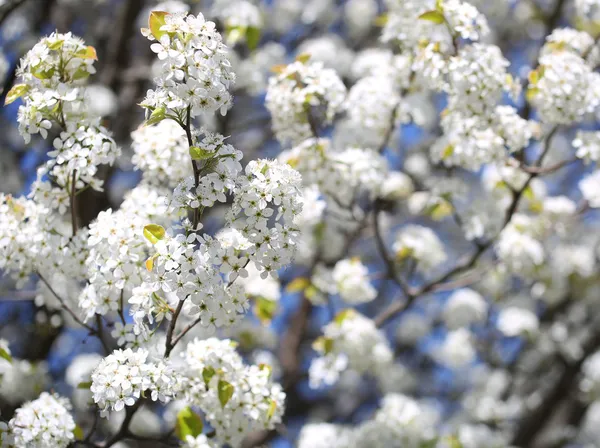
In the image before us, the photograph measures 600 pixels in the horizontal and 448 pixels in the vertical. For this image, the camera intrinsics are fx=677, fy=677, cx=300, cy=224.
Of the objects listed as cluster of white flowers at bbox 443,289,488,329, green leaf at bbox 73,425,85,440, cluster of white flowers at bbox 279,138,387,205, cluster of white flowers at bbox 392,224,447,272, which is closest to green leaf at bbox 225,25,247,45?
cluster of white flowers at bbox 279,138,387,205

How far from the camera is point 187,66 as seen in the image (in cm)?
268

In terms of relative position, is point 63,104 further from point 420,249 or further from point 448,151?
point 420,249

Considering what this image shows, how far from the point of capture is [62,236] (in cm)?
356

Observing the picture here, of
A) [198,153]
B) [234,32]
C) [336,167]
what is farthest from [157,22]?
[234,32]

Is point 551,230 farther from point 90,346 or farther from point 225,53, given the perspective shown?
point 90,346

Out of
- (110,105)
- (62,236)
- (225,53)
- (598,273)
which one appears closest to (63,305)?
(62,236)

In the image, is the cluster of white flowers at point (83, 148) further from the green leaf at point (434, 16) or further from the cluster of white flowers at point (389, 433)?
the cluster of white flowers at point (389, 433)

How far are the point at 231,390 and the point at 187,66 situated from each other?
1.50 m

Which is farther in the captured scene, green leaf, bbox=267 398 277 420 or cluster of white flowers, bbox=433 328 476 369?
cluster of white flowers, bbox=433 328 476 369

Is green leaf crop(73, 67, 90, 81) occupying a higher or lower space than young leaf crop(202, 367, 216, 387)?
higher

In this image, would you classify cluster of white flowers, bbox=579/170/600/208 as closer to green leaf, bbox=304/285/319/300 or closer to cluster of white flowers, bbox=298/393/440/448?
cluster of white flowers, bbox=298/393/440/448

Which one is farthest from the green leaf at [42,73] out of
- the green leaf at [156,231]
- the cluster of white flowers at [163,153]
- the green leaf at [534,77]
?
the green leaf at [534,77]

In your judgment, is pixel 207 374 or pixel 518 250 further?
pixel 518 250

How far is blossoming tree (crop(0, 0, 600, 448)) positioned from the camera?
279cm
